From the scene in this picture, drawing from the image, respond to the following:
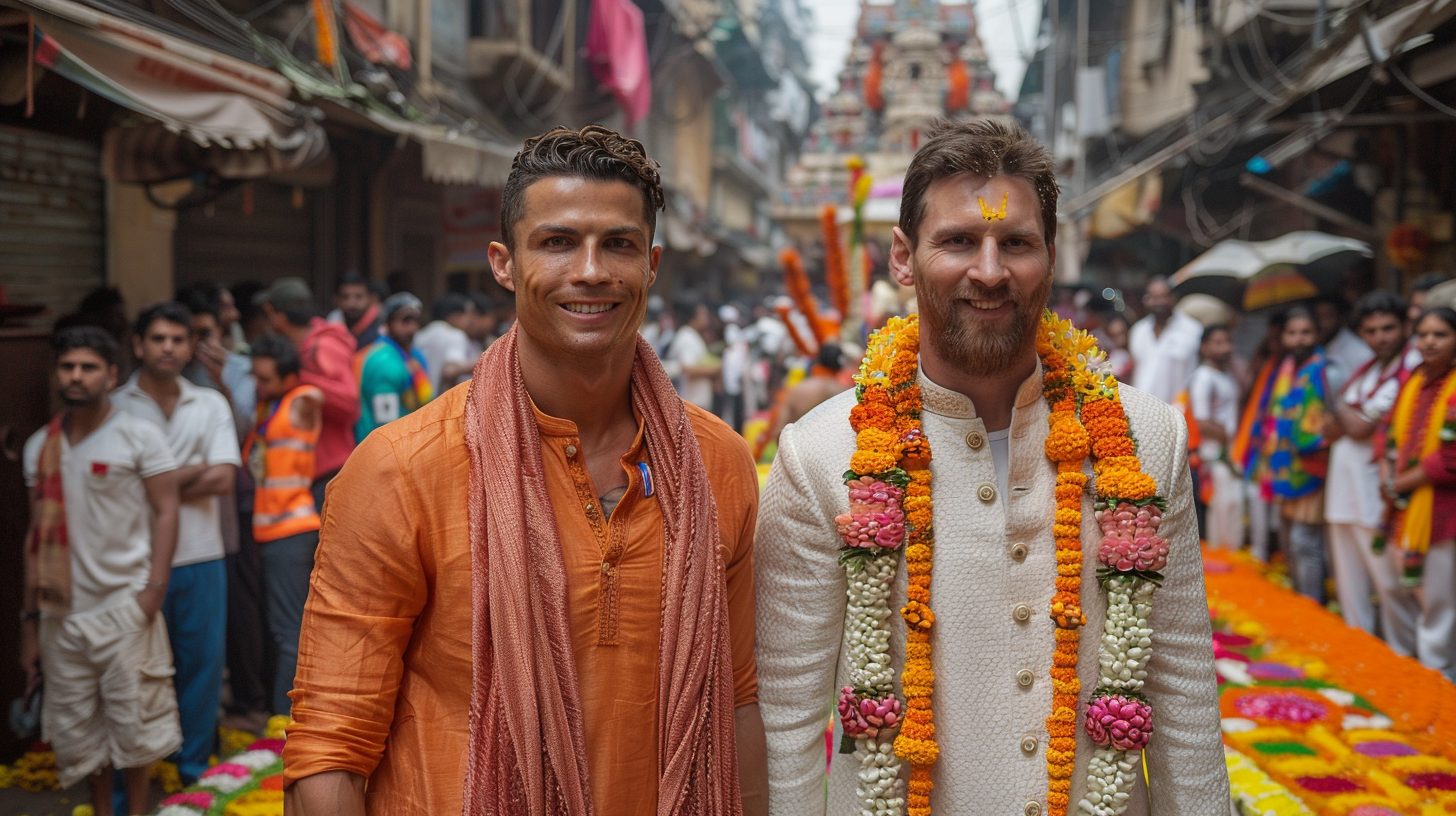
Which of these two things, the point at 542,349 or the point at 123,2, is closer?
the point at 542,349

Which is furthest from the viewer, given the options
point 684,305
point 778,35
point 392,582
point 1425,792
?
point 778,35

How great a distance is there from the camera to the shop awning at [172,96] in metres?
4.18

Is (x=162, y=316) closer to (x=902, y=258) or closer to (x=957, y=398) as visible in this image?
(x=902, y=258)

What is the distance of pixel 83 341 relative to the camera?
4.12m

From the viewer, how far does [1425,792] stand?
144 inches

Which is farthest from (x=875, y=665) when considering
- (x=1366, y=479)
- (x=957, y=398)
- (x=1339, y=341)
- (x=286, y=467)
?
(x=1339, y=341)

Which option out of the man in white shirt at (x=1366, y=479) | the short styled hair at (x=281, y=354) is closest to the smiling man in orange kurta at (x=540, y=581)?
the short styled hair at (x=281, y=354)

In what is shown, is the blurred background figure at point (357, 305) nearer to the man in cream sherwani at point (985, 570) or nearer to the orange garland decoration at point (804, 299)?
the orange garland decoration at point (804, 299)

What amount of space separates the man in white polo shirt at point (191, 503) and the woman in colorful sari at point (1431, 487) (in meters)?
5.41

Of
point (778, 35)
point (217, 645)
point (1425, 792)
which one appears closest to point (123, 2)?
point (217, 645)

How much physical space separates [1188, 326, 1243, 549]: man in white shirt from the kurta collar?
6.12 metres

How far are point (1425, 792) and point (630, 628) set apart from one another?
120 inches

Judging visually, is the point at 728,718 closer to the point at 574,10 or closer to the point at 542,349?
the point at 542,349

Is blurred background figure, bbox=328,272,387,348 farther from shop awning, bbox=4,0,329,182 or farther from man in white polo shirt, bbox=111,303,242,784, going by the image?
man in white polo shirt, bbox=111,303,242,784
